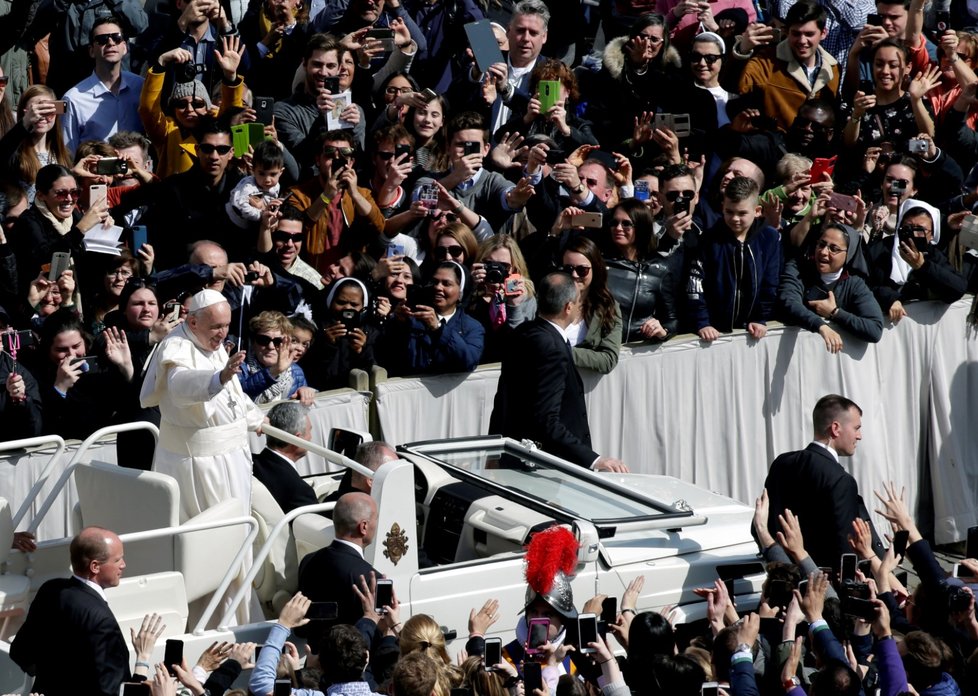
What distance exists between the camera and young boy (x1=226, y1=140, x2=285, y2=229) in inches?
454

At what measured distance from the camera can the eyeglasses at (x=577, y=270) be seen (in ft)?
36.2

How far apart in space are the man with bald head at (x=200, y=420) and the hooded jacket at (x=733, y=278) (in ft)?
13.6

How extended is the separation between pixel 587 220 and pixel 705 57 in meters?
3.03

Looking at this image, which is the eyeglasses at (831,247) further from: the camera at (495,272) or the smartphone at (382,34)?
the smartphone at (382,34)

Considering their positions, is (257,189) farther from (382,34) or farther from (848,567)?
(848,567)

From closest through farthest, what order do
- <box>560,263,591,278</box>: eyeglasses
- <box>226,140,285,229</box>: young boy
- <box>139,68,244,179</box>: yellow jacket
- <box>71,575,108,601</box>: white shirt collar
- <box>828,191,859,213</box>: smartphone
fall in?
<box>71,575,108,601</box>: white shirt collar < <box>560,263,591,278</box>: eyeglasses < <box>226,140,285,229</box>: young boy < <box>139,68,244,179</box>: yellow jacket < <box>828,191,859,213</box>: smartphone

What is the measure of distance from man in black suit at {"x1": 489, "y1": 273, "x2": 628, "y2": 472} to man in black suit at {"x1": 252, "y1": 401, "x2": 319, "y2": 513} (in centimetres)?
142

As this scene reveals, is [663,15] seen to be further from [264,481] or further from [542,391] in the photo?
[264,481]

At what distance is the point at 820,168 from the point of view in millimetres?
13000

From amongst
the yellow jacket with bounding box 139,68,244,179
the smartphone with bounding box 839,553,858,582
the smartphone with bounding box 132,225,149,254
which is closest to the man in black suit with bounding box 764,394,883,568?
the smartphone with bounding box 839,553,858,582

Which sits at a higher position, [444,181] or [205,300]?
[444,181]

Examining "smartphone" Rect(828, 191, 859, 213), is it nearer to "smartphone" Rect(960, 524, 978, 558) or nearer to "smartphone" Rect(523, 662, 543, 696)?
"smartphone" Rect(960, 524, 978, 558)

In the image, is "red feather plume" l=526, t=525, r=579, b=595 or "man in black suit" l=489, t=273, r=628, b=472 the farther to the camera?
"man in black suit" l=489, t=273, r=628, b=472

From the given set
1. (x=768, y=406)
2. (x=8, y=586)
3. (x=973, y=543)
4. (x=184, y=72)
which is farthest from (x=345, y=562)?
(x=184, y=72)
